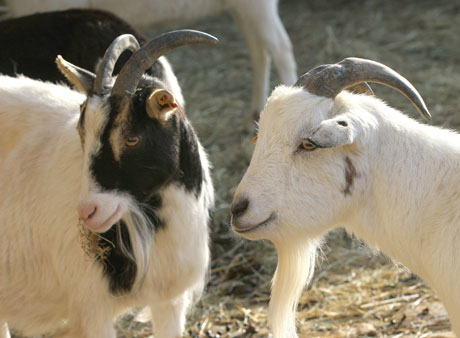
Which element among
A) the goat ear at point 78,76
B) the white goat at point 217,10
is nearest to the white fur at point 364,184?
the goat ear at point 78,76

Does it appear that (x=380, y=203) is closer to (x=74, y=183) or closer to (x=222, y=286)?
(x=74, y=183)

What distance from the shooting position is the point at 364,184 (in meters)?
2.77

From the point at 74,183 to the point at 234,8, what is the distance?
3.41 metres

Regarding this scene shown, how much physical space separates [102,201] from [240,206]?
1.93 feet

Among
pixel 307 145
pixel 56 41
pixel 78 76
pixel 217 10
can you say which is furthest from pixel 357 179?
pixel 217 10

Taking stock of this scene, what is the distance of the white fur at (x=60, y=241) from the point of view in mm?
3188

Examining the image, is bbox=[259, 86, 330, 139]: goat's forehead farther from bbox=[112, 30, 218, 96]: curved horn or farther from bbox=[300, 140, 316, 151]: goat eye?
bbox=[112, 30, 218, 96]: curved horn

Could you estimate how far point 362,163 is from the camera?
8.99 feet

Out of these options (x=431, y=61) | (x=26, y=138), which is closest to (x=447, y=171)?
(x=26, y=138)

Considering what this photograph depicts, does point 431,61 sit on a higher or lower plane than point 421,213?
lower

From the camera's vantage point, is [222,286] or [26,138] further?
[222,286]

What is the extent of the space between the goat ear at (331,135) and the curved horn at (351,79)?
18 centimetres

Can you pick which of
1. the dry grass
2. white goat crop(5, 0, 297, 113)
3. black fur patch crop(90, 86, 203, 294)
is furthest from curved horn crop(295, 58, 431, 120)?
white goat crop(5, 0, 297, 113)

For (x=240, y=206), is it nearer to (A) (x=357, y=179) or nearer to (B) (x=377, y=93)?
(A) (x=357, y=179)
